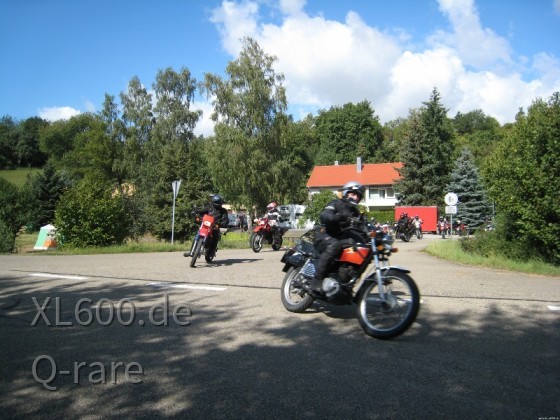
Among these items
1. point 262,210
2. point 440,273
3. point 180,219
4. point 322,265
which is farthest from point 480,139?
point 322,265

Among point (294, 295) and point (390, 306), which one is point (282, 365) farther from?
point (294, 295)

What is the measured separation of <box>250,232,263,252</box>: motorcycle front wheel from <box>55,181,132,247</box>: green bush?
249 inches

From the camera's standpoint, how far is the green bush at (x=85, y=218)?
1806 cm

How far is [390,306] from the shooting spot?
489cm

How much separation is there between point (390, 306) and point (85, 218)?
16.1 meters

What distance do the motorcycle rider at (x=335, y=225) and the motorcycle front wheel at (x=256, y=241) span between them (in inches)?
420

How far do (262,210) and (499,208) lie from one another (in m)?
27.9

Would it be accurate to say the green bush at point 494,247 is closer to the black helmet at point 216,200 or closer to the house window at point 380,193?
the black helmet at point 216,200

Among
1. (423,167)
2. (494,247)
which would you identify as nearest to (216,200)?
(494,247)

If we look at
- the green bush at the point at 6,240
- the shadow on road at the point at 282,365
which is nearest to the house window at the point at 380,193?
the green bush at the point at 6,240

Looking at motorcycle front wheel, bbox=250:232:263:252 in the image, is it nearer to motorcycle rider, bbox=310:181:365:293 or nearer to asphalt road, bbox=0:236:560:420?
asphalt road, bbox=0:236:560:420

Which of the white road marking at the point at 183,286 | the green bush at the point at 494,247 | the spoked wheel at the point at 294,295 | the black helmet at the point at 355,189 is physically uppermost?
the black helmet at the point at 355,189

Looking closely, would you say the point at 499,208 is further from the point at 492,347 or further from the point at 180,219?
the point at 180,219

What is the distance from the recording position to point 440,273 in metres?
10.3
